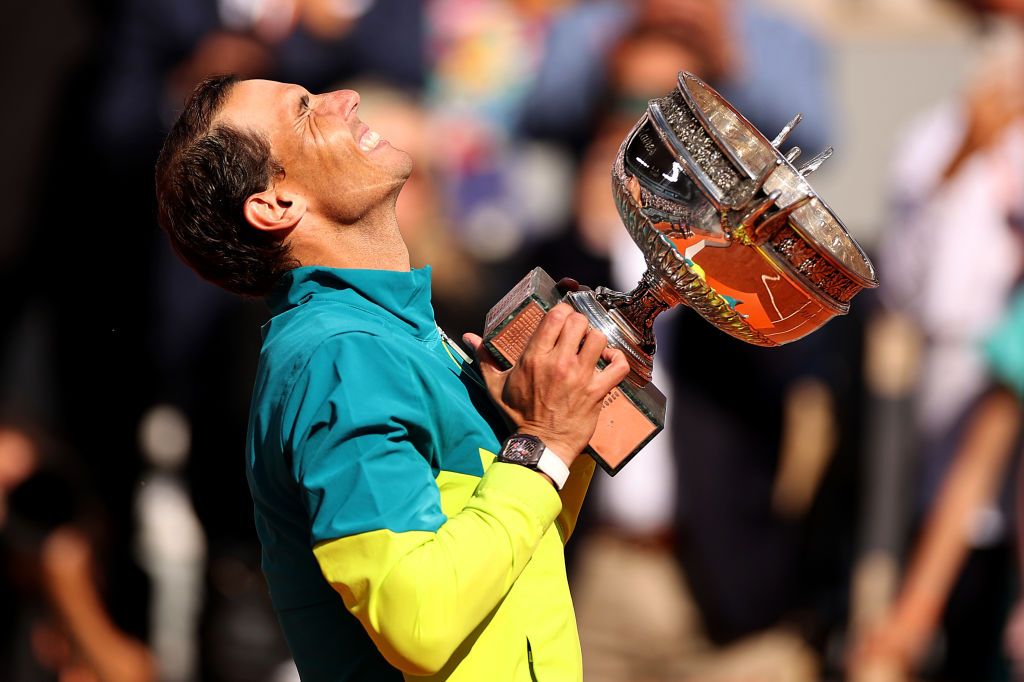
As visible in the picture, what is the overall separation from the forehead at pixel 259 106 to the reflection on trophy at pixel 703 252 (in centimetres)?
41

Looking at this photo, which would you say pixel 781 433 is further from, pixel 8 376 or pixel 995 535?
pixel 8 376

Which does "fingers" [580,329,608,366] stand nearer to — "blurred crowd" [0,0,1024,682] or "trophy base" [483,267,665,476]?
"trophy base" [483,267,665,476]

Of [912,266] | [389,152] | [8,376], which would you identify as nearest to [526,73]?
[912,266]

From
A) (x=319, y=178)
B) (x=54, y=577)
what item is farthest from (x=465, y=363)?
(x=54, y=577)

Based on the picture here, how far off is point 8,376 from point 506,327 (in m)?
3.96

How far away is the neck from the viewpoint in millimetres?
2184

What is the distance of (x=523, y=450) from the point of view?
1999 millimetres

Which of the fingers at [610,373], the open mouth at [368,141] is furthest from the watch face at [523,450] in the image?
the open mouth at [368,141]

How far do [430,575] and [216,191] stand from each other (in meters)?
0.65

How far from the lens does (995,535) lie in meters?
4.64

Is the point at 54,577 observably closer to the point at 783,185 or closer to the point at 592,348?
the point at 592,348

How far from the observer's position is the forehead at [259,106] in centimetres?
216

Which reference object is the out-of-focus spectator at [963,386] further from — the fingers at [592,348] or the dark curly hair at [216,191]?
the dark curly hair at [216,191]

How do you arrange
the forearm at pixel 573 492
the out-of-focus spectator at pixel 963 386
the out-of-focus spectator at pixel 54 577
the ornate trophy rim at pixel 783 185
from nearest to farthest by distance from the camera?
the ornate trophy rim at pixel 783 185, the forearm at pixel 573 492, the out-of-focus spectator at pixel 963 386, the out-of-focus spectator at pixel 54 577
